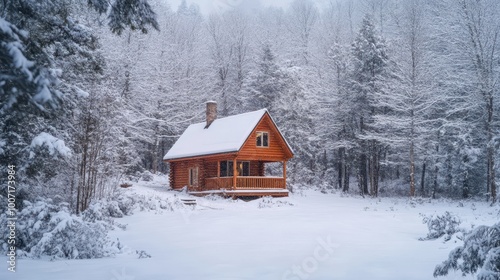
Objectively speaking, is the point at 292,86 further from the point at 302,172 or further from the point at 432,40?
the point at 432,40

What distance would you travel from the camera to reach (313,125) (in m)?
41.8

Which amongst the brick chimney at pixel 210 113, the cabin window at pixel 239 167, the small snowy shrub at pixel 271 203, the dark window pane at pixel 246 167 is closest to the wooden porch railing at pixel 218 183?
the cabin window at pixel 239 167

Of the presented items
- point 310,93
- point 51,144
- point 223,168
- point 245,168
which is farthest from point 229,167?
point 51,144

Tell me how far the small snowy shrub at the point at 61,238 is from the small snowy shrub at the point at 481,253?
6793mm

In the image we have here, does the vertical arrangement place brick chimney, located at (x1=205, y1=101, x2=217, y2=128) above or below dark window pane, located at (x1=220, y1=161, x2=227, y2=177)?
above

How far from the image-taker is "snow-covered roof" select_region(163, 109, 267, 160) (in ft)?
91.2

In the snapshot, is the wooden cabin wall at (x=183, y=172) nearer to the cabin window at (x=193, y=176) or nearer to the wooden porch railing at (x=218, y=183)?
the cabin window at (x=193, y=176)

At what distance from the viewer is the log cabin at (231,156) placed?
91.5 ft

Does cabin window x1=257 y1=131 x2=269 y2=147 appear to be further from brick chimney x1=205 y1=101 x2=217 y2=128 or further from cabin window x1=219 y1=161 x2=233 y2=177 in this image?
brick chimney x1=205 y1=101 x2=217 y2=128

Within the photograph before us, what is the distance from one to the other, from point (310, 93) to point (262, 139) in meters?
12.2

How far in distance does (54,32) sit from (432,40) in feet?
97.2

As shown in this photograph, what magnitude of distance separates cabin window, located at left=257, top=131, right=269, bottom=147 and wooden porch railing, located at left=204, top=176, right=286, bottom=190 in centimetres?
252

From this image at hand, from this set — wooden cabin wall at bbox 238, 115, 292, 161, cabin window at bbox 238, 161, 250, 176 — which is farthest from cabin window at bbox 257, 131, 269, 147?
cabin window at bbox 238, 161, 250, 176

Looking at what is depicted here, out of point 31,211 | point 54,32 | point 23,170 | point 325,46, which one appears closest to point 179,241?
point 31,211
